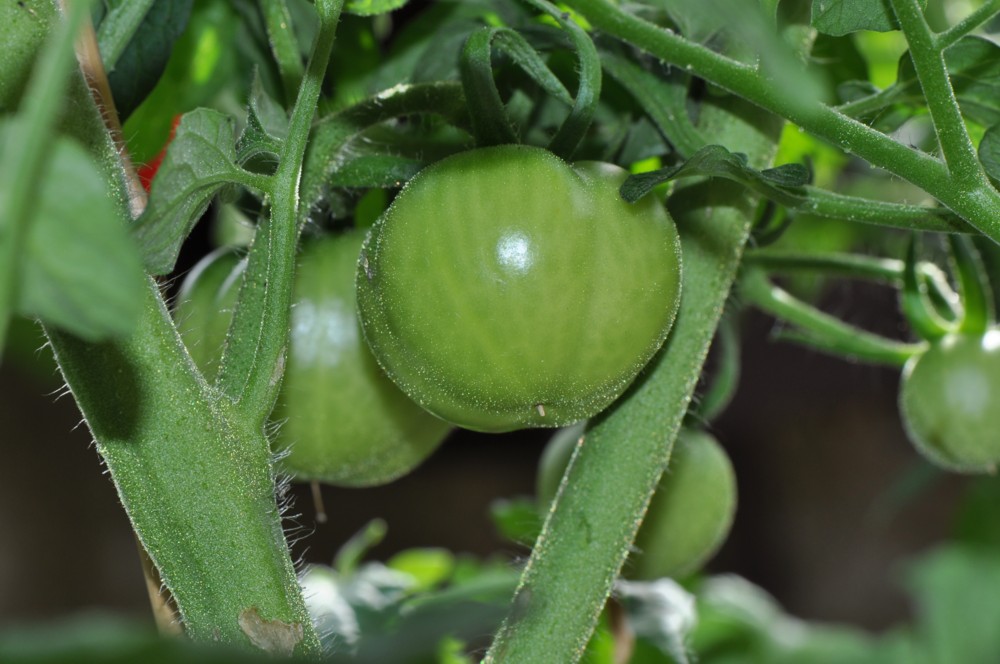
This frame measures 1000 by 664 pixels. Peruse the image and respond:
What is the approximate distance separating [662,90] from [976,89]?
0.13 m

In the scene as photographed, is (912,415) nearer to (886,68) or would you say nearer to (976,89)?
(976,89)

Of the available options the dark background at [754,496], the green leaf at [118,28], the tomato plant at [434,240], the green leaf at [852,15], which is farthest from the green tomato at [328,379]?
→ the dark background at [754,496]

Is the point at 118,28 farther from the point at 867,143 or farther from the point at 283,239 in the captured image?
the point at 867,143

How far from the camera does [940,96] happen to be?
0.34m

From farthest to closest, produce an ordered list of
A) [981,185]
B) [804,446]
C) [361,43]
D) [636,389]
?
[804,446] < [361,43] < [636,389] < [981,185]

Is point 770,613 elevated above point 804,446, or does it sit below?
above

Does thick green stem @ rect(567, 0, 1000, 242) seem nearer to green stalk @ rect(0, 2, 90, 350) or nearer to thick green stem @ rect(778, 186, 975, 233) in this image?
thick green stem @ rect(778, 186, 975, 233)

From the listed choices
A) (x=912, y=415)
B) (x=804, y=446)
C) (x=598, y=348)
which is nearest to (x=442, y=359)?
(x=598, y=348)

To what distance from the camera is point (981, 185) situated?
35 cm

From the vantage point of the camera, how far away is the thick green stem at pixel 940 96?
0.33m

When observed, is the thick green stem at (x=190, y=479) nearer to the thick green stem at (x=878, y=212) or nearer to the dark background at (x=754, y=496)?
the thick green stem at (x=878, y=212)

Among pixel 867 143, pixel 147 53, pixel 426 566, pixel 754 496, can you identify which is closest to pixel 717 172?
pixel 867 143

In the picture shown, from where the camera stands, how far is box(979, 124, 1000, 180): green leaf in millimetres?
384

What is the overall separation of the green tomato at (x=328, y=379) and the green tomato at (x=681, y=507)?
0.15 m
